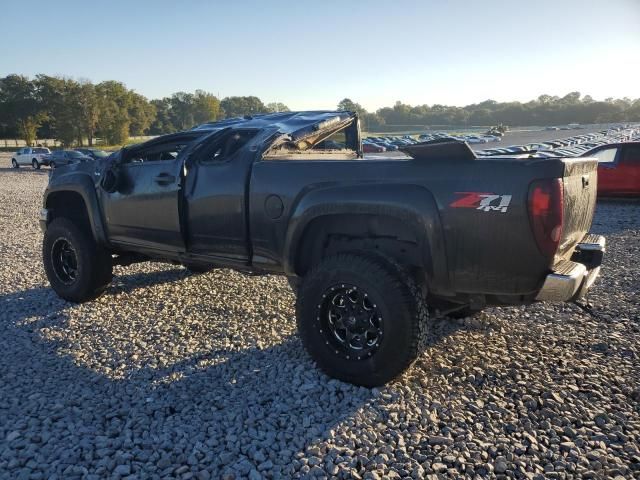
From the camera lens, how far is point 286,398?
128 inches

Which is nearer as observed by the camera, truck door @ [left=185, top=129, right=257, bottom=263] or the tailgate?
the tailgate

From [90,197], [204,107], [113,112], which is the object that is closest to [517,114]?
[204,107]

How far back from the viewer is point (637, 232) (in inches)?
358

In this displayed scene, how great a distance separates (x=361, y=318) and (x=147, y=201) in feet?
7.68

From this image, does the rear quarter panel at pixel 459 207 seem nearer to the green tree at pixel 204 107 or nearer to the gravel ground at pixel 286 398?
the gravel ground at pixel 286 398

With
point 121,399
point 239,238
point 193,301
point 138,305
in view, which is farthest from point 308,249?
point 138,305

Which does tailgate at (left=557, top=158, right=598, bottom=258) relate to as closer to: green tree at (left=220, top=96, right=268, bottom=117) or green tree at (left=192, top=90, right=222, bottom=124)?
green tree at (left=192, top=90, right=222, bottom=124)

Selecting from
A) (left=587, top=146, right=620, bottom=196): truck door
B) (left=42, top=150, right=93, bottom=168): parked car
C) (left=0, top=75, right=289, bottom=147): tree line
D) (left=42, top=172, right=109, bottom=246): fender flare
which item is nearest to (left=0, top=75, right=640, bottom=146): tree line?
(left=0, top=75, right=289, bottom=147): tree line

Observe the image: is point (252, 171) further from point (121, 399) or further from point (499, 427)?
point (499, 427)

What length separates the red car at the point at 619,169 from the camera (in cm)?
1204

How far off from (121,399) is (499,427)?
238 centimetres

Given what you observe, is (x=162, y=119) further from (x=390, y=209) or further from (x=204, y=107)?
(x=390, y=209)

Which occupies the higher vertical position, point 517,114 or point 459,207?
point 517,114

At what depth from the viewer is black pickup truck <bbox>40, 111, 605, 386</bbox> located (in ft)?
9.46
